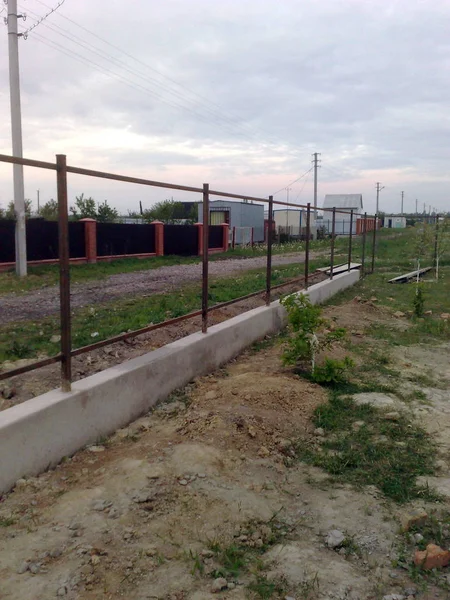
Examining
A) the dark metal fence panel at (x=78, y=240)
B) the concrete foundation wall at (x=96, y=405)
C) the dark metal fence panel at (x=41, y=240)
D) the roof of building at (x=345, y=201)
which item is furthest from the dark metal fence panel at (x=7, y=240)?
the roof of building at (x=345, y=201)

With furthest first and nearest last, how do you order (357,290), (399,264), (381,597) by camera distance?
(399,264) < (357,290) < (381,597)

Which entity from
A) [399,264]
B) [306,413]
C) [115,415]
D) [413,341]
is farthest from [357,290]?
[115,415]

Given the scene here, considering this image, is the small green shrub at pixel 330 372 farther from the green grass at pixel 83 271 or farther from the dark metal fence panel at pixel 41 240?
the dark metal fence panel at pixel 41 240

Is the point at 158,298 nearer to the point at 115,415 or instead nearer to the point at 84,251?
the point at 115,415

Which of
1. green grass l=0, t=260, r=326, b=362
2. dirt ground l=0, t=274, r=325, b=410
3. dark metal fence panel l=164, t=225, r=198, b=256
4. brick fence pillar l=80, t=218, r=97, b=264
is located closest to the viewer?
dirt ground l=0, t=274, r=325, b=410

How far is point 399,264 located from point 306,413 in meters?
15.7

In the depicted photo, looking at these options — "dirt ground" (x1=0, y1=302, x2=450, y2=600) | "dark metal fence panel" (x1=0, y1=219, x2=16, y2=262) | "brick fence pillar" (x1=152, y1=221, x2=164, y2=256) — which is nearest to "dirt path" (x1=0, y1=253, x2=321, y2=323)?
"dark metal fence panel" (x1=0, y1=219, x2=16, y2=262)

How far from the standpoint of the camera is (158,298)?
Result: 9141mm

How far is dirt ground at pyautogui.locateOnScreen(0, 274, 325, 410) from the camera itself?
4205mm

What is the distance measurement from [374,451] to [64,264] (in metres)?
2.49

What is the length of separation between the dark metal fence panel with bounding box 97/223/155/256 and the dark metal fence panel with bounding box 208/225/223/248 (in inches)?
183

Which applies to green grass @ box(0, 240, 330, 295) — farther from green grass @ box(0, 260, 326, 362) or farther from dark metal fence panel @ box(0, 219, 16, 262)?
green grass @ box(0, 260, 326, 362)

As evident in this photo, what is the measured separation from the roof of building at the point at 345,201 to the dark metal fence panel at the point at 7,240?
76.0m

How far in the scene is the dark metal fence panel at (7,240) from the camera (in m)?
13.8
